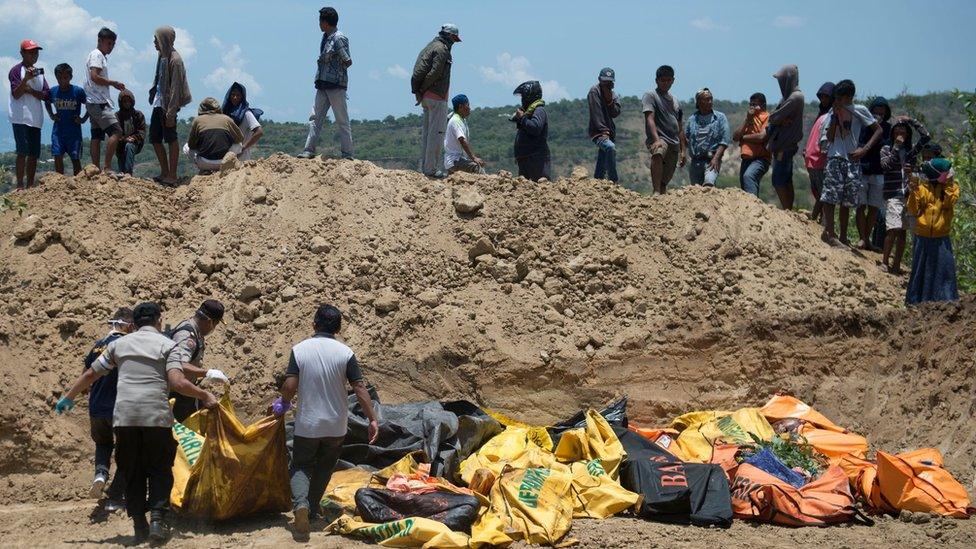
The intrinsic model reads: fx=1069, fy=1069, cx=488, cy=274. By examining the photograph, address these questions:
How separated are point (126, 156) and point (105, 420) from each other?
205 inches

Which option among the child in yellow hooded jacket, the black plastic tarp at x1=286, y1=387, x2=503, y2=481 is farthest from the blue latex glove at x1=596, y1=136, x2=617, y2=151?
the black plastic tarp at x1=286, y1=387, x2=503, y2=481

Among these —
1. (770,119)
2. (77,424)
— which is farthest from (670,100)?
(77,424)

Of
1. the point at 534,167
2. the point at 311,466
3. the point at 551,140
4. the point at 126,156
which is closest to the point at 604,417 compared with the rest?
the point at 311,466

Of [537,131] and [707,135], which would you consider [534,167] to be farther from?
[707,135]

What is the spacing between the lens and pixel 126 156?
1162cm

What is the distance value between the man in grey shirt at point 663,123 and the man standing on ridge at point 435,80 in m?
2.23

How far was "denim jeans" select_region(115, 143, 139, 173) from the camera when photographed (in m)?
11.5

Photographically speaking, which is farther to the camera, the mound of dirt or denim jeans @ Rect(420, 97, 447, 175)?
denim jeans @ Rect(420, 97, 447, 175)

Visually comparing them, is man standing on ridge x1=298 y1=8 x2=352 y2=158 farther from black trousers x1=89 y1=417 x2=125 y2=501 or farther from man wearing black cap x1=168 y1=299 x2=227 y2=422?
black trousers x1=89 y1=417 x2=125 y2=501

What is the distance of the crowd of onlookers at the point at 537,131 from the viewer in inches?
432

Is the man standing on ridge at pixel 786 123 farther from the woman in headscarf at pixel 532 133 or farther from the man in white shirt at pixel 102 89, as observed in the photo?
the man in white shirt at pixel 102 89

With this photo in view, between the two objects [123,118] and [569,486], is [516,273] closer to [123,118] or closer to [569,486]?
[569,486]

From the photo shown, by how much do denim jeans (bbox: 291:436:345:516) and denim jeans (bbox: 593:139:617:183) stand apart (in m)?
6.03

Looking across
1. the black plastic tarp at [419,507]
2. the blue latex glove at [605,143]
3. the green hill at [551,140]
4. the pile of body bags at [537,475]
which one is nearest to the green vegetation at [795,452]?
the pile of body bags at [537,475]
